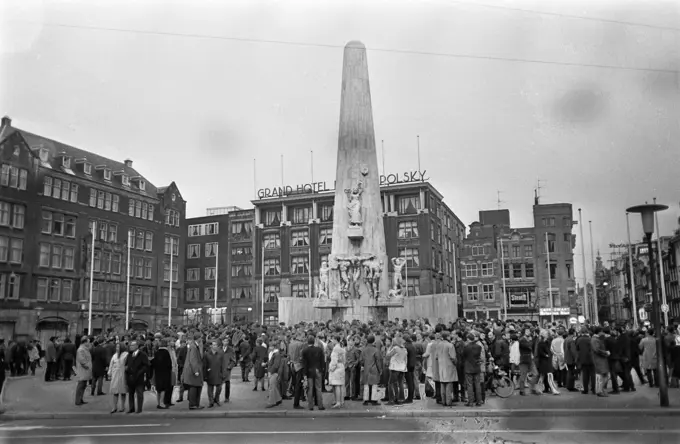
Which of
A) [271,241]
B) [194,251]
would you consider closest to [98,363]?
[271,241]

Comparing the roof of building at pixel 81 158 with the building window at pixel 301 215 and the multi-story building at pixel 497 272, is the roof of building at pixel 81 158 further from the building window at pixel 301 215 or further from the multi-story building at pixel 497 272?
the multi-story building at pixel 497 272

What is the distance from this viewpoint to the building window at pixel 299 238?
69125mm

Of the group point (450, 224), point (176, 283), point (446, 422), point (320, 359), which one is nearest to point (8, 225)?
point (176, 283)

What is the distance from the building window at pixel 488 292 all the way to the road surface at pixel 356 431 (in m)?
56.0

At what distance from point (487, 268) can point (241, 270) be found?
2787 centimetres

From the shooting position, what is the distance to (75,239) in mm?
51781

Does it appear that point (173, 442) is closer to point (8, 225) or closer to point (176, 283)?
point (8, 225)

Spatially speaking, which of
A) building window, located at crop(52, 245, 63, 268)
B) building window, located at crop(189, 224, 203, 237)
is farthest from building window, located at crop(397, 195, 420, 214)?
building window, located at crop(52, 245, 63, 268)

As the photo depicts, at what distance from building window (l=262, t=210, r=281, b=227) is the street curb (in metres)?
56.8

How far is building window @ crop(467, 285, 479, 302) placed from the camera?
6800 centimetres

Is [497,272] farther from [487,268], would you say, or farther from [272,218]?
[272,218]

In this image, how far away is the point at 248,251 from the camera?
7275 centimetres

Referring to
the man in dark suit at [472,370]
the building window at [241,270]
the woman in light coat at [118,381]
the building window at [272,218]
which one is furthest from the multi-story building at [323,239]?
the man in dark suit at [472,370]

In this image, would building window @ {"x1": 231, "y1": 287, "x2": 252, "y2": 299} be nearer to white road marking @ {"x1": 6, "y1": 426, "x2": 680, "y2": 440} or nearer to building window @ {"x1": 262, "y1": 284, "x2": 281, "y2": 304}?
building window @ {"x1": 262, "y1": 284, "x2": 281, "y2": 304}
